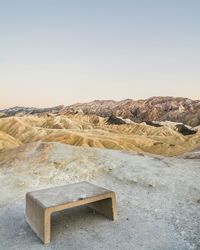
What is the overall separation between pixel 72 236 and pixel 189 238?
2389mm

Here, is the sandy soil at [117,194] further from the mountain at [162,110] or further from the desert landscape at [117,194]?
the mountain at [162,110]

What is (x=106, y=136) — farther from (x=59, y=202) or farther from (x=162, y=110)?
(x=162, y=110)

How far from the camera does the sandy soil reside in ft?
21.9

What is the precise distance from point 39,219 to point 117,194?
11.1 ft

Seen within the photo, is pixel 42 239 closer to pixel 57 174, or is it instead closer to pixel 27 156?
pixel 57 174

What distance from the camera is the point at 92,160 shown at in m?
13.3

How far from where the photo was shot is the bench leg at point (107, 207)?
7.71m

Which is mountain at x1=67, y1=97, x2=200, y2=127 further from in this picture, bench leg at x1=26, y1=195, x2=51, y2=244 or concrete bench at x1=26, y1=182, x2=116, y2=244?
bench leg at x1=26, y1=195, x2=51, y2=244

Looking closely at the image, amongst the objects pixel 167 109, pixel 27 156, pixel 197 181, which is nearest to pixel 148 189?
pixel 197 181

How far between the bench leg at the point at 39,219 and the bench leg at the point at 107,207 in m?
1.64

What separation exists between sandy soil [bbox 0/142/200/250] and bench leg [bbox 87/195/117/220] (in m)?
0.16

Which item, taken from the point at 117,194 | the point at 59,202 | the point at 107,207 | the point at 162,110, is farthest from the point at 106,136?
the point at 162,110

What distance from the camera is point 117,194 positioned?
384 inches

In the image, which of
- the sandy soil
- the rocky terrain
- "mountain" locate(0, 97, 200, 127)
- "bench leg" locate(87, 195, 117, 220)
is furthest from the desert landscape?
"mountain" locate(0, 97, 200, 127)
